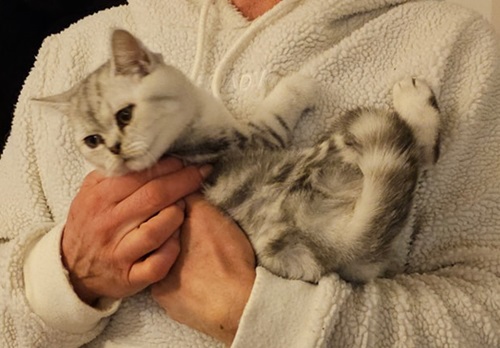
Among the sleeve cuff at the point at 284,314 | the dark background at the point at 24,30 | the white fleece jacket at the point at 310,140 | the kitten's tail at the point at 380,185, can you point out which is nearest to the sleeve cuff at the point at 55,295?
the white fleece jacket at the point at 310,140

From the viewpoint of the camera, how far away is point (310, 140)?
0.87m

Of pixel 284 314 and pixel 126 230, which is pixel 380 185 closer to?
pixel 284 314

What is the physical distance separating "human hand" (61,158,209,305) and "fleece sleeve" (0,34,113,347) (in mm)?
51

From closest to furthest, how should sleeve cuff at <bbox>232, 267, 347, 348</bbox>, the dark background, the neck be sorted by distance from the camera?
sleeve cuff at <bbox>232, 267, 347, 348</bbox>
the neck
the dark background

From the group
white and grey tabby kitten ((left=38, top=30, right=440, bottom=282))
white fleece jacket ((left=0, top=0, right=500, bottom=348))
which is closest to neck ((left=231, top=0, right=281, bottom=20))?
white fleece jacket ((left=0, top=0, right=500, bottom=348))

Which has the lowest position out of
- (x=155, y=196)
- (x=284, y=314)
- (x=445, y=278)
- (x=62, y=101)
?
(x=445, y=278)

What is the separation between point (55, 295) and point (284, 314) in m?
0.32

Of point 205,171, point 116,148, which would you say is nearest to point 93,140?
point 116,148

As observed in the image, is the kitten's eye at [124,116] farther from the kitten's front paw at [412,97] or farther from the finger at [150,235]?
the kitten's front paw at [412,97]

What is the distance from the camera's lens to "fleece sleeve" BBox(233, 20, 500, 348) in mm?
692

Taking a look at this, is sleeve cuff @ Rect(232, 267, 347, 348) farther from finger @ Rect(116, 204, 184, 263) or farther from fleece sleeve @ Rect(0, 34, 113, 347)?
fleece sleeve @ Rect(0, 34, 113, 347)

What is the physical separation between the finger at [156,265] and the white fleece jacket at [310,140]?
0.09m

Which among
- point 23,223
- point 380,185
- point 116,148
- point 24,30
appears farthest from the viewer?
point 24,30

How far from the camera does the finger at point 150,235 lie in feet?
2.49
